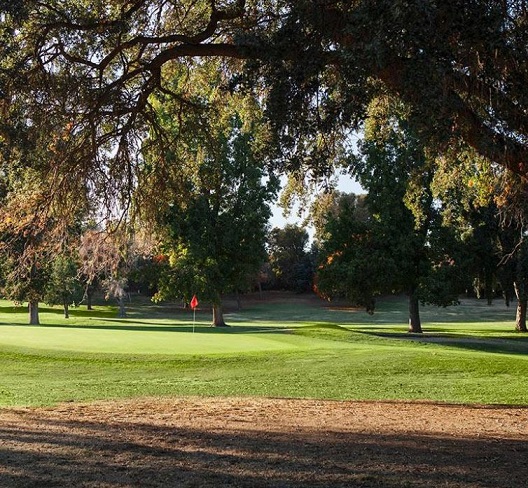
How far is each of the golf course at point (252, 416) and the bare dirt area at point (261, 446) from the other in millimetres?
21

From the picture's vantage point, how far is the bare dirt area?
559cm

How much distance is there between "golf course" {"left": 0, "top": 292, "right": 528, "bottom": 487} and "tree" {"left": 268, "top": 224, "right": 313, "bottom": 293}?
1935 inches

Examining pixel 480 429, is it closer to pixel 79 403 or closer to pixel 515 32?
pixel 515 32

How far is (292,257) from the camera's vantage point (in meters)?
73.4

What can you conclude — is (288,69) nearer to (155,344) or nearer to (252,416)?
(252,416)

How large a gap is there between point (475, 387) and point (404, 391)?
172 cm

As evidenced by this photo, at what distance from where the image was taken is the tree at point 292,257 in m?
72.2

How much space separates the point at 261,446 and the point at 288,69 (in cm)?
408

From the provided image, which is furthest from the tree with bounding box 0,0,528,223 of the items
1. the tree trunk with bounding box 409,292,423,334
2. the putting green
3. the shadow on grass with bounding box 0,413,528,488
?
the tree trunk with bounding box 409,292,423,334

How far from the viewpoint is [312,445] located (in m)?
7.07

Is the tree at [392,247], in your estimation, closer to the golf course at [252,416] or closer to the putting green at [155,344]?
the putting green at [155,344]

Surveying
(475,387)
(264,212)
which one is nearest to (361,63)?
(475,387)

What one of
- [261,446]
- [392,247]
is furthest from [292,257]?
[261,446]

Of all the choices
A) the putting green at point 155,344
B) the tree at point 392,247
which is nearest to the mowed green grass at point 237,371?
the putting green at point 155,344
